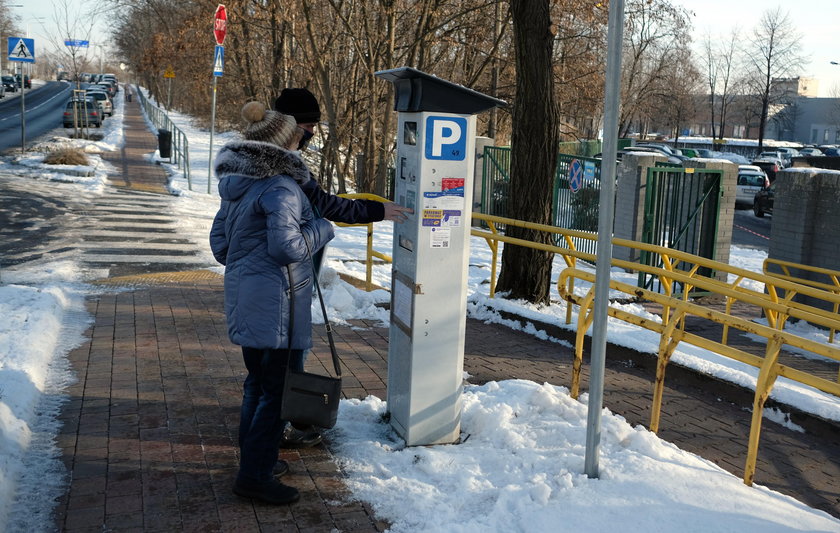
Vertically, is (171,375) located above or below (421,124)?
below

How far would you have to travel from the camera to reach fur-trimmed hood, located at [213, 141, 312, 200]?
149 inches

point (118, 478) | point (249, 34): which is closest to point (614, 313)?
point (118, 478)

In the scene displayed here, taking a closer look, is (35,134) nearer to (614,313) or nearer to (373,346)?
(373,346)

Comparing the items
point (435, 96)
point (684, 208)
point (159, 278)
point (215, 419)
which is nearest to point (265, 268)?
point (435, 96)

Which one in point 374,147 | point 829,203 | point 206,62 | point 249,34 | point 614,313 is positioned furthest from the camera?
point 206,62

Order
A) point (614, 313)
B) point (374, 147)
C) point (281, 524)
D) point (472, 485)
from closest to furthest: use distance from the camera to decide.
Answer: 1. point (281, 524)
2. point (472, 485)
3. point (614, 313)
4. point (374, 147)

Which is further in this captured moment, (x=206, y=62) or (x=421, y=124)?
(x=206, y=62)

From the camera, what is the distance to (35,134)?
34.9 meters

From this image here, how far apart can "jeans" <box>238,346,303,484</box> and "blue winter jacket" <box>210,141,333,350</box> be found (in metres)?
0.11

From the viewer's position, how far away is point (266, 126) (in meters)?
3.90

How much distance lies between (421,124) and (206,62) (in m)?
25.5

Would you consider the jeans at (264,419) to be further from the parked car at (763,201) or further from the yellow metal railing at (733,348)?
the parked car at (763,201)

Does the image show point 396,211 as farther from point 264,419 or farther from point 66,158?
point 66,158

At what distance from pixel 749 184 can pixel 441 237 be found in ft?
97.9
